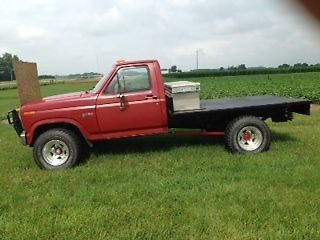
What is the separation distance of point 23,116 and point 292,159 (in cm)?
421

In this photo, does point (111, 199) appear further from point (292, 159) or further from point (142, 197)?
point (292, 159)

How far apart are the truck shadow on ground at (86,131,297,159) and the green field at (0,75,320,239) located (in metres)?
0.09

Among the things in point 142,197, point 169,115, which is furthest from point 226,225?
point 169,115

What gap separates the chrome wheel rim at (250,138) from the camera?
732 cm

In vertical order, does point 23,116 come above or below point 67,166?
above

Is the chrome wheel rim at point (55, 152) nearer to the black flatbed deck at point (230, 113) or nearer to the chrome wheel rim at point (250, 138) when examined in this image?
the black flatbed deck at point (230, 113)

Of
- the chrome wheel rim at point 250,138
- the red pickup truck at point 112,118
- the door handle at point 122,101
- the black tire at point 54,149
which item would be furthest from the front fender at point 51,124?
the chrome wheel rim at point 250,138

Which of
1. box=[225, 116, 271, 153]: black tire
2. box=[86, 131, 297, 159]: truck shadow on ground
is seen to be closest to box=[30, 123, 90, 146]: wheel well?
box=[86, 131, 297, 159]: truck shadow on ground

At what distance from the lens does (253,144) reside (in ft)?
24.2

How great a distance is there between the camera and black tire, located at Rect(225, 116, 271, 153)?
7.27 meters

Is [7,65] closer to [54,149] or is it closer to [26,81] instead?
[26,81]

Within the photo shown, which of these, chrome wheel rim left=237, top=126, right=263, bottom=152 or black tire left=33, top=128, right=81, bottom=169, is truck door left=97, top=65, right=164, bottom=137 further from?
chrome wheel rim left=237, top=126, right=263, bottom=152

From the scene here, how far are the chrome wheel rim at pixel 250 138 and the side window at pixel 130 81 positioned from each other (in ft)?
5.74

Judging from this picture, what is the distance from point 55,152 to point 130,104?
1433 mm
